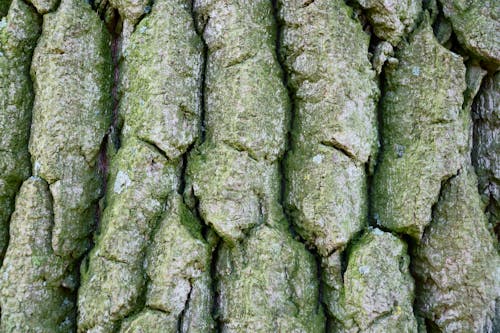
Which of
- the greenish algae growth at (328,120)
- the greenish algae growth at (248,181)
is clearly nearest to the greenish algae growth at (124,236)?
the greenish algae growth at (248,181)

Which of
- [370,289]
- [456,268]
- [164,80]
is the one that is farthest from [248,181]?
[456,268]

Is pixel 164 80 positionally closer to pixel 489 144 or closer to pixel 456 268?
pixel 456 268

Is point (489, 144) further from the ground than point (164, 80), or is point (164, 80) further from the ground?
point (489, 144)

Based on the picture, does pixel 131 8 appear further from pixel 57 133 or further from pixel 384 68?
pixel 384 68

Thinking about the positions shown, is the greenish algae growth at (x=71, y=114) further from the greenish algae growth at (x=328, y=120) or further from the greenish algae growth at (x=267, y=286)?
the greenish algae growth at (x=328, y=120)

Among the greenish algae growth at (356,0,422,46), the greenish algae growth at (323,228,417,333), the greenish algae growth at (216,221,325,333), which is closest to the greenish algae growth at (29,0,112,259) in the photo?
the greenish algae growth at (216,221,325,333)

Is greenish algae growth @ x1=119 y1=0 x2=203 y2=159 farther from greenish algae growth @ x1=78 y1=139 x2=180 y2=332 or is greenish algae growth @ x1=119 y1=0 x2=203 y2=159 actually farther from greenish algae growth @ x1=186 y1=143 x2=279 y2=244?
greenish algae growth @ x1=186 y1=143 x2=279 y2=244
